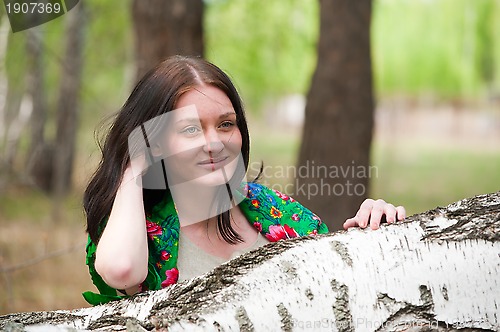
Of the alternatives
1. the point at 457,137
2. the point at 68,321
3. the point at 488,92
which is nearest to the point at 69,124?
the point at 68,321

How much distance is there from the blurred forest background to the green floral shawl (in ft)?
4.68

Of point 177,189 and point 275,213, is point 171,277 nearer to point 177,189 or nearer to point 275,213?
point 177,189

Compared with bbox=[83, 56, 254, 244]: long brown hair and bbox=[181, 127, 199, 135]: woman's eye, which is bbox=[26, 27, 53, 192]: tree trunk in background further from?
bbox=[181, 127, 199, 135]: woman's eye

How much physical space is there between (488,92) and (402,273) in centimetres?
2714

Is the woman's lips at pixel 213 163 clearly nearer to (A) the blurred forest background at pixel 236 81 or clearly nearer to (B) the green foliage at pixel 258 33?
(A) the blurred forest background at pixel 236 81

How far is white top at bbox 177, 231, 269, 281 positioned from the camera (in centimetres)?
179

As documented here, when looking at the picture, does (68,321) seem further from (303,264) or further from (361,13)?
(361,13)

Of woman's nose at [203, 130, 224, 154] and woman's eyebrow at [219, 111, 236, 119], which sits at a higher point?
woman's eyebrow at [219, 111, 236, 119]

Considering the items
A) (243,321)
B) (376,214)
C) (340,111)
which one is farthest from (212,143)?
(340,111)

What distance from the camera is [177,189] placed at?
1855mm

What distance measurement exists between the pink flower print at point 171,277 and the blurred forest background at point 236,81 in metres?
1.54

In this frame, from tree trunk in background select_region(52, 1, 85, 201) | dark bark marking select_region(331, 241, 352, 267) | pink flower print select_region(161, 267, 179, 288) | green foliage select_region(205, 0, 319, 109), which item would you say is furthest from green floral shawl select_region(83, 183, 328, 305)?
green foliage select_region(205, 0, 319, 109)

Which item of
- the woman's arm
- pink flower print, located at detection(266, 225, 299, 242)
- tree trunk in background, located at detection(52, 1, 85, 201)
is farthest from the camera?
tree trunk in background, located at detection(52, 1, 85, 201)

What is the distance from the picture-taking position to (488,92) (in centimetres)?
2670
